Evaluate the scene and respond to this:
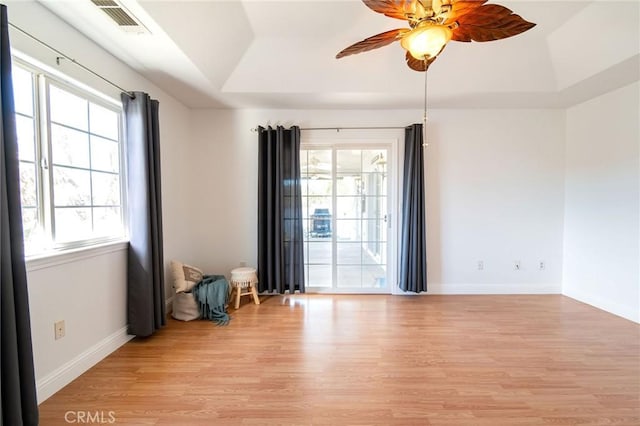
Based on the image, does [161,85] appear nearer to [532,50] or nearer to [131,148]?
[131,148]

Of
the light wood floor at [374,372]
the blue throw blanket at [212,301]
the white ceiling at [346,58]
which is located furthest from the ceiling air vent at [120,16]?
the light wood floor at [374,372]

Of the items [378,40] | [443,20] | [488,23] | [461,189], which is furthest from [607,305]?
[378,40]

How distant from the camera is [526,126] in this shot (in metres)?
3.68

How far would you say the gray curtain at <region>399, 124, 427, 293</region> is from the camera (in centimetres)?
355

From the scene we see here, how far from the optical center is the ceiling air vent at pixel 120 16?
1774 mm

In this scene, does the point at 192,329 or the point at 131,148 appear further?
the point at 192,329

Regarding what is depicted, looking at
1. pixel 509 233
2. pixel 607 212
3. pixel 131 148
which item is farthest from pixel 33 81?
pixel 607 212

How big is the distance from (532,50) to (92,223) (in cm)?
454

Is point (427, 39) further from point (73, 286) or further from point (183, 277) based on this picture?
point (183, 277)

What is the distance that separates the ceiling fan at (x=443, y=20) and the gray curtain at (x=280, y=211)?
208cm

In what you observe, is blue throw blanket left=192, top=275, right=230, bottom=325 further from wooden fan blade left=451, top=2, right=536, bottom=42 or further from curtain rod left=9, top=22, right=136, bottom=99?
wooden fan blade left=451, top=2, right=536, bottom=42

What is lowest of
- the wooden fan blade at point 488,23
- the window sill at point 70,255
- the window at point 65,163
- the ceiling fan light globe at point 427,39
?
the window sill at point 70,255

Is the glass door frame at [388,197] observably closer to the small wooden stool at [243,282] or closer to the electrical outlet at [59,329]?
the small wooden stool at [243,282]

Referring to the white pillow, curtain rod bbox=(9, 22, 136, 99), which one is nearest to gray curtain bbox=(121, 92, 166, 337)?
curtain rod bbox=(9, 22, 136, 99)
